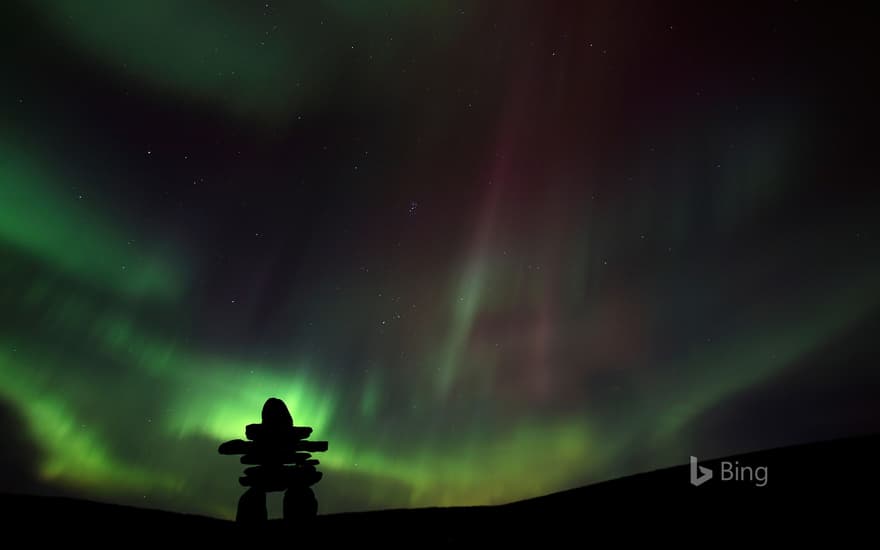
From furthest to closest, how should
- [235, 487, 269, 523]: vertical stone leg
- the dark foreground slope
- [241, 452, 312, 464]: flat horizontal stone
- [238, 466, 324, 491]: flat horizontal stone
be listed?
[241, 452, 312, 464]: flat horizontal stone < [238, 466, 324, 491]: flat horizontal stone < [235, 487, 269, 523]: vertical stone leg < the dark foreground slope

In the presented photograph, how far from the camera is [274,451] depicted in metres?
11.9

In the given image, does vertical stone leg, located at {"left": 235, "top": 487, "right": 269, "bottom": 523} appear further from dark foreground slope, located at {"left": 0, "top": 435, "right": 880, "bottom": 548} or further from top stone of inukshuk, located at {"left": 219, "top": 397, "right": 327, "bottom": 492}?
dark foreground slope, located at {"left": 0, "top": 435, "right": 880, "bottom": 548}

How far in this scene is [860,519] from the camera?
5.02m

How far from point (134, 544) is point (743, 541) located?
23.2ft

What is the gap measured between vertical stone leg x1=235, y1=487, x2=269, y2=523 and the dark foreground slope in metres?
3.65

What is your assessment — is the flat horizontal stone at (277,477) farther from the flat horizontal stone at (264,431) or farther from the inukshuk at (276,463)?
the flat horizontal stone at (264,431)

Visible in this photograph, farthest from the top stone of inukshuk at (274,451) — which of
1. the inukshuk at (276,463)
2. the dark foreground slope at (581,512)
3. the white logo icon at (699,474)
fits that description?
the white logo icon at (699,474)

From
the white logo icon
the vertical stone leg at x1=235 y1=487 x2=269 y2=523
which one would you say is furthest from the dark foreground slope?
the vertical stone leg at x1=235 y1=487 x2=269 y2=523

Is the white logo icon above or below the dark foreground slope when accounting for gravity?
above

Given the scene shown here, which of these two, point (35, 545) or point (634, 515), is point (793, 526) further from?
point (35, 545)

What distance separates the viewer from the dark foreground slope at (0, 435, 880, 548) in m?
5.71

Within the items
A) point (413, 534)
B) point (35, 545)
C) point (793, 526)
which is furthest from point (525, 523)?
point (35, 545)

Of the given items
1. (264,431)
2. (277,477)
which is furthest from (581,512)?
(264,431)

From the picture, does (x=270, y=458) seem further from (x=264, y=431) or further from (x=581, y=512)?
(x=581, y=512)
